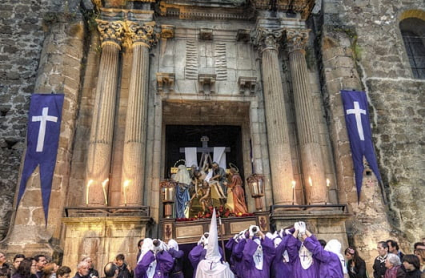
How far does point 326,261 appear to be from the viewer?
20.4ft

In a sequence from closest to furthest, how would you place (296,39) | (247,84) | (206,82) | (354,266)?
(354,266) < (206,82) < (247,84) < (296,39)

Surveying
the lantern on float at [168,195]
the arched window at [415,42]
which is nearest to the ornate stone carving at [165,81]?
the lantern on float at [168,195]

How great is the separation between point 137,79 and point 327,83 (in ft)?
21.6

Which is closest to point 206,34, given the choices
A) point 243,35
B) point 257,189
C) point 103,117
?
point 243,35

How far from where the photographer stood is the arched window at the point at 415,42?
15336 mm

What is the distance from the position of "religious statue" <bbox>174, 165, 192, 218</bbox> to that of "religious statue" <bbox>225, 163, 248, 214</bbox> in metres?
1.31

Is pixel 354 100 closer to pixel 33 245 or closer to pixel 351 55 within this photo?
pixel 351 55

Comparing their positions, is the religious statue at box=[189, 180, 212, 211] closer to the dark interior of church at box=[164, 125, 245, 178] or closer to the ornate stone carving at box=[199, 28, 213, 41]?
the dark interior of church at box=[164, 125, 245, 178]

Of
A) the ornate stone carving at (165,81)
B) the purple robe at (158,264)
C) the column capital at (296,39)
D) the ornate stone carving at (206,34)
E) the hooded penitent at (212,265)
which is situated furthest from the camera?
the ornate stone carving at (206,34)

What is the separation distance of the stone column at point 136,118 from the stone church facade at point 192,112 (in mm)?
41

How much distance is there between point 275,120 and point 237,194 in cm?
263

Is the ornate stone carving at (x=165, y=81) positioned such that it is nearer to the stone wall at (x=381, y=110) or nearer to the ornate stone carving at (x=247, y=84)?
the ornate stone carving at (x=247, y=84)

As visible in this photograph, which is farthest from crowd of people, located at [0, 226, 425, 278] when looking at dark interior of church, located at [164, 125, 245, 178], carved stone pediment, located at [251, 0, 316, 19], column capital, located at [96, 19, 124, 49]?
carved stone pediment, located at [251, 0, 316, 19]

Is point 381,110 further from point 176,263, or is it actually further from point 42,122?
point 42,122
